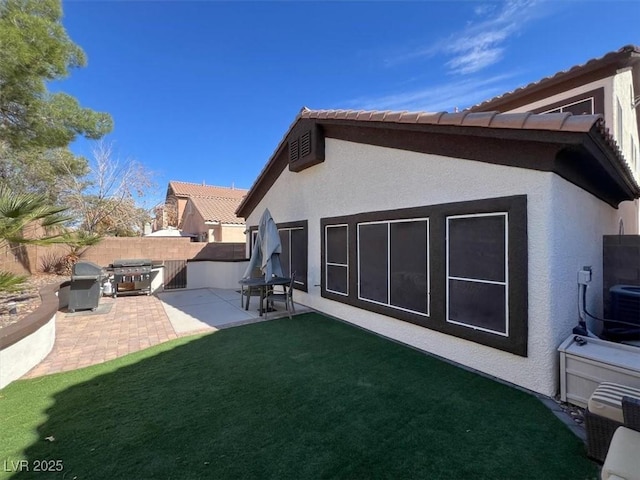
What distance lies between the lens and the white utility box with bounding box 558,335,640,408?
3572 millimetres

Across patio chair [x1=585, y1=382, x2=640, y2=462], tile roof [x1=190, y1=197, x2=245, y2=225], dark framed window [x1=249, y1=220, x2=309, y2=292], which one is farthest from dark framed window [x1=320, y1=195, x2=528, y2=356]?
tile roof [x1=190, y1=197, x2=245, y2=225]

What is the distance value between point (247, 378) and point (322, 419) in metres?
1.71

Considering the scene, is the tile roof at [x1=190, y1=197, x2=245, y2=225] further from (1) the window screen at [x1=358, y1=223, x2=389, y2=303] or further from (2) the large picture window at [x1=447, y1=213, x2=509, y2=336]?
(2) the large picture window at [x1=447, y1=213, x2=509, y2=336]

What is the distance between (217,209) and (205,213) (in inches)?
61.6

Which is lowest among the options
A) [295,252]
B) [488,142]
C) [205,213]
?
[295,252]

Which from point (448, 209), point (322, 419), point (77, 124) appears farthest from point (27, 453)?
point (77, 124)

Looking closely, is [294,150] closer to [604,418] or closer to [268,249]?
[268,249]

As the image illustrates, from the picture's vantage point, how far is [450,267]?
5469mm

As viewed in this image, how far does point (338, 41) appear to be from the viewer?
425 inches

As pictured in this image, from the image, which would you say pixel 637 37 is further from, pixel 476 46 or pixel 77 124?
pixel 77 124

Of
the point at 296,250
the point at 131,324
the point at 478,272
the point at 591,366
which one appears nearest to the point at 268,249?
the point at 296,250

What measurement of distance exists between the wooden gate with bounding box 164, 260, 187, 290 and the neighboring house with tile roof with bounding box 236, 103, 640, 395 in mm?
8663

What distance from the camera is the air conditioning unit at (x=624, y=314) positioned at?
5.32 meters

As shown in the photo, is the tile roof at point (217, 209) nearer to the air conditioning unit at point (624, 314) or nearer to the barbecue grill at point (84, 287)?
the barbecue grill at point (84, 287)
